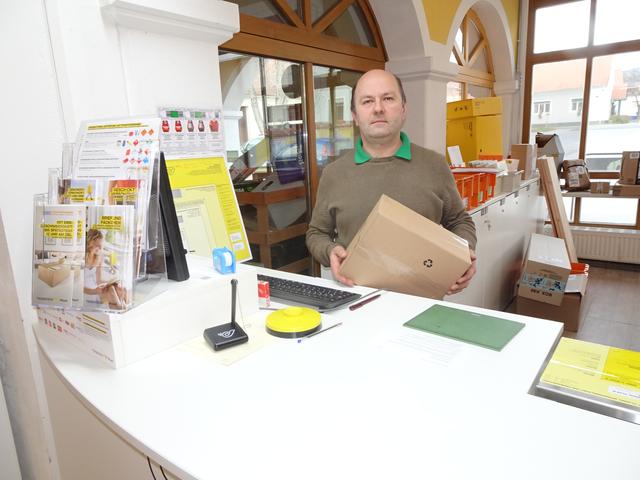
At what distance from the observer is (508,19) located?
466 cm

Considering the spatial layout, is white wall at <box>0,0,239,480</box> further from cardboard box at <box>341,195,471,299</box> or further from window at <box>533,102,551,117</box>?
window at <box>533,102,551,117</box>

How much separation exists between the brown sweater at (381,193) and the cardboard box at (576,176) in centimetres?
339

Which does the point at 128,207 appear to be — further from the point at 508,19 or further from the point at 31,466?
the point at 508,19

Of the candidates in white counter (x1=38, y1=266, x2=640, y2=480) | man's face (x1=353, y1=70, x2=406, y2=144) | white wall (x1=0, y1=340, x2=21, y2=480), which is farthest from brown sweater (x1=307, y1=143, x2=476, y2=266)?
white wall (x1=0, y1=340, x2=21, y2=480)

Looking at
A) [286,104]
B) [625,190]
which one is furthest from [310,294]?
[625,190]

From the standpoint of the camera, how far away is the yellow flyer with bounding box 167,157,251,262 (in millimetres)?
1458

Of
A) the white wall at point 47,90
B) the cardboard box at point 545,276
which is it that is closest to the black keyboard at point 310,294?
the white wall at point 47,90

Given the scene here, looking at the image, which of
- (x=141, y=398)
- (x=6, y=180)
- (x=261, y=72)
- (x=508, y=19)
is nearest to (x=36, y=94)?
(x=6, y=180)

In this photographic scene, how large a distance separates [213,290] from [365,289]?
48cm

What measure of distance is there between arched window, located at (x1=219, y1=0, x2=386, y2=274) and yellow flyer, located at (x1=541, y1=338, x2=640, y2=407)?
167 cm

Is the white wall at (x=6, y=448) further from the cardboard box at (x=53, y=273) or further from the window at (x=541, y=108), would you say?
the window at (x=541, y=108)

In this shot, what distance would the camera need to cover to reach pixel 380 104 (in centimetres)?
167

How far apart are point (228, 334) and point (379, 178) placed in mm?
982

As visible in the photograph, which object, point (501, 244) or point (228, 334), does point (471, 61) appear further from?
point (228, 334)
